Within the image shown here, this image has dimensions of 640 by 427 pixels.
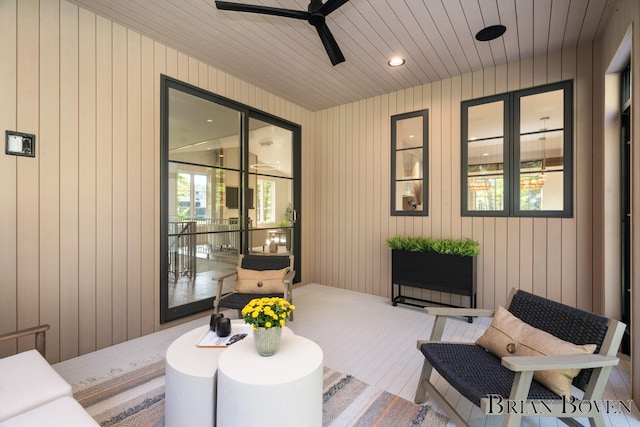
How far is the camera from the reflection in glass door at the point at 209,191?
323 centimetres

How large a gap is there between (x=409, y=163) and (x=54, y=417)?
4.14 meters

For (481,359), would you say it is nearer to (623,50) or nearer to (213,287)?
(623,50)

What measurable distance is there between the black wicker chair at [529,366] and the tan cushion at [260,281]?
5.79ft

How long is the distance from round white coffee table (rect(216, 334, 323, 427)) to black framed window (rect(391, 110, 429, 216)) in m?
3.05

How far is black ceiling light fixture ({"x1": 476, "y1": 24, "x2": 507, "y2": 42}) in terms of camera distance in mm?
2779

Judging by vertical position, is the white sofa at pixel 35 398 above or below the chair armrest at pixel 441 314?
below

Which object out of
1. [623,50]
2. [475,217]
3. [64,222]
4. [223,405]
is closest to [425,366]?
[223,405]

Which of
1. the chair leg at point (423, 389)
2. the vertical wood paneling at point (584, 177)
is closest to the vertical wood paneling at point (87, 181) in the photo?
the chair leg at point (423, 389)

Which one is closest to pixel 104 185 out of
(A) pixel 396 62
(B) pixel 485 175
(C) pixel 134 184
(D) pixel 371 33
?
(C) pixel 134 184

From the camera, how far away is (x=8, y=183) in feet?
7.30

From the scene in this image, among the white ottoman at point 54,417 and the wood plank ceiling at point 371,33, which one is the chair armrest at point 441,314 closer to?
the white ottoman at point 54,417

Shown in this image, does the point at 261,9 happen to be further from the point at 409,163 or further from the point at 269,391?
the point at 409,163

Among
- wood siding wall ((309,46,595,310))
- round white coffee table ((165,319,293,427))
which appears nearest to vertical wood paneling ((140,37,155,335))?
round white coffee table ((165,319,293,427))

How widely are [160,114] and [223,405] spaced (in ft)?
9.34
